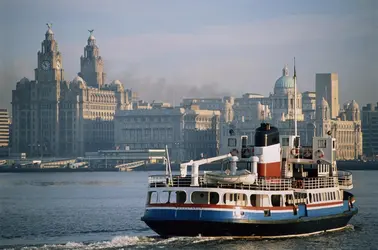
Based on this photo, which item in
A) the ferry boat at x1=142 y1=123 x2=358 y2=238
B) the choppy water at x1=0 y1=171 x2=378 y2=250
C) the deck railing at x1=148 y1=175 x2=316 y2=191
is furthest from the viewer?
the deck railing at x1=148 y1=175 x2=316 y2=191

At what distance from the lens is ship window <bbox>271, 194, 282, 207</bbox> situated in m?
60.2

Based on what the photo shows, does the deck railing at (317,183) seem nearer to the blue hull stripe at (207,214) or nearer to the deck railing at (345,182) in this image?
the deck railing at (345,182)

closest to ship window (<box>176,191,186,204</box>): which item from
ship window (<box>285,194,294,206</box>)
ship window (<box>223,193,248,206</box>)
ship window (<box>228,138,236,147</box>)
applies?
ship window (<box>223,193,248,206</box>)

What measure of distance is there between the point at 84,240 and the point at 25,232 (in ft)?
22.5

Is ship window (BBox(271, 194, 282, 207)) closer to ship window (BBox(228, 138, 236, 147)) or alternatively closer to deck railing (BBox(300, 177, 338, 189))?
deck railing (BBox(300, 177, 338, 189))

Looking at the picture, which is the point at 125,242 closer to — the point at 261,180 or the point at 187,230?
the point at 187,230

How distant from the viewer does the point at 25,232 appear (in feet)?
224

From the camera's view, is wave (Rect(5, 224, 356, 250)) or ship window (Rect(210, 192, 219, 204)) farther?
ship window (Rect(210, 192, 219, 204))

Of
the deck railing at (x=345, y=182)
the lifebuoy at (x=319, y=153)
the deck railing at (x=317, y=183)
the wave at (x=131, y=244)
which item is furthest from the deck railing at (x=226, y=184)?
the deck railing at (x=345, y=182)

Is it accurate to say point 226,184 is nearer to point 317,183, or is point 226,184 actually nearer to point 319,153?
point 317,183

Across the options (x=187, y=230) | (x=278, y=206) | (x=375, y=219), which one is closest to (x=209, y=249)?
(x=187, y=230)

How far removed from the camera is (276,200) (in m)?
60.4

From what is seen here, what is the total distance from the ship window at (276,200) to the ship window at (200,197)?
4.04 m

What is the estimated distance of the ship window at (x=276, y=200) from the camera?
60.2m
